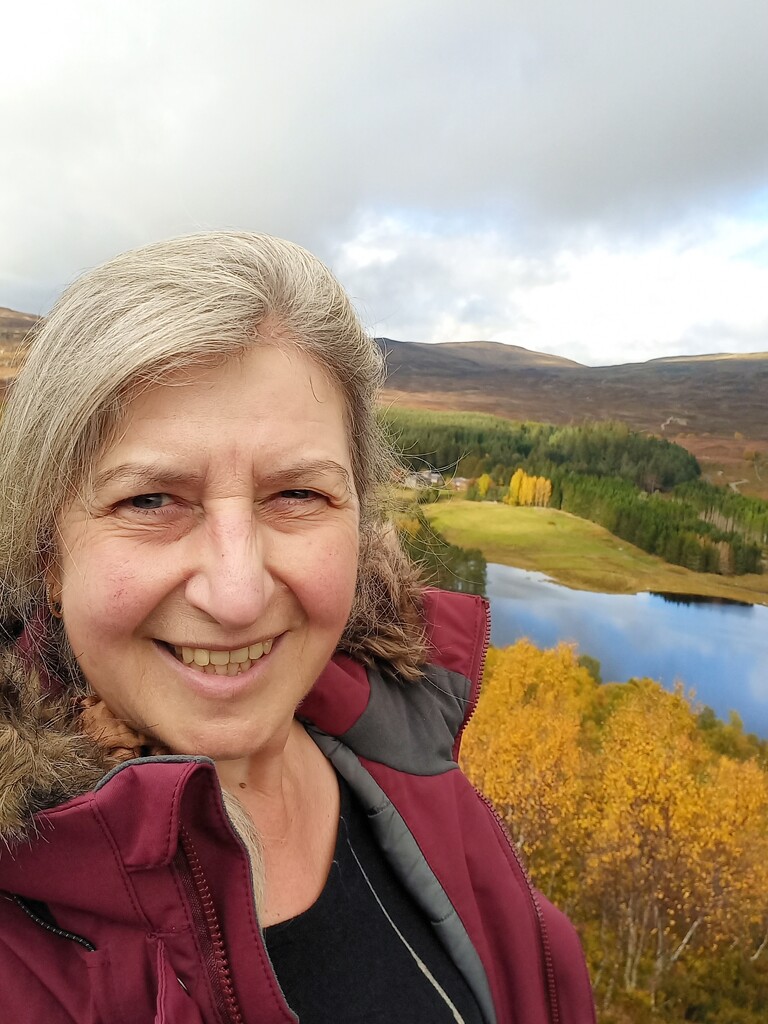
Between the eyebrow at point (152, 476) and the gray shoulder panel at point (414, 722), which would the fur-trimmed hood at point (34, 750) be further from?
the gray shoulder panel at point (414, 722)

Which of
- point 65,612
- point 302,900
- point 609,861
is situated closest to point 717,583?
point 609,861

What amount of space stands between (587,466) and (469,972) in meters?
2.04

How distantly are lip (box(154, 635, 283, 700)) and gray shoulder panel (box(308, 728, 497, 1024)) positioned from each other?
54 cm

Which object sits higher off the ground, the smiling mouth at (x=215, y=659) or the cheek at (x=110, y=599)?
the cheek at (x=110, y=599)

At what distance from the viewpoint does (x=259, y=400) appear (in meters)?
0.82

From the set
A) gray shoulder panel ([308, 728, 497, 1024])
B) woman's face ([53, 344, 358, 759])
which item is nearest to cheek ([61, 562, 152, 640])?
woman's face ([53, 344, 358, 759])

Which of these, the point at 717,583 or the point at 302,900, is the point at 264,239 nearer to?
the point at 302,900

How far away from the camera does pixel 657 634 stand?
8.21ft

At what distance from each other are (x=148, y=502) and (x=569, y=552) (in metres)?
2.27

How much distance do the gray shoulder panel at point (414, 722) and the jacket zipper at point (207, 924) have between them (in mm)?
605

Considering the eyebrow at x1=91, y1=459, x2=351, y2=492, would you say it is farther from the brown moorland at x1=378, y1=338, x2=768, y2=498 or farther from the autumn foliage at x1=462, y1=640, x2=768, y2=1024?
the autumn foliage at x1=462, y1=640, x2=768, y2=1024

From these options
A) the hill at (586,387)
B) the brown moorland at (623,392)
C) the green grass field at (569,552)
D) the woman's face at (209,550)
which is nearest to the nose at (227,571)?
the woman's face at (209,550)

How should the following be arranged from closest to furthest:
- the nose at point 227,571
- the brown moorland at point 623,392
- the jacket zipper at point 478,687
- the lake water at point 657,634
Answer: the nose at point 227,571 < the jacket zipper at point 478,687 < the lake water at point 657,634 < the brown moorland at point 623,392

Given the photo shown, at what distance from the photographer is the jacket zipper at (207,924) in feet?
2.44
